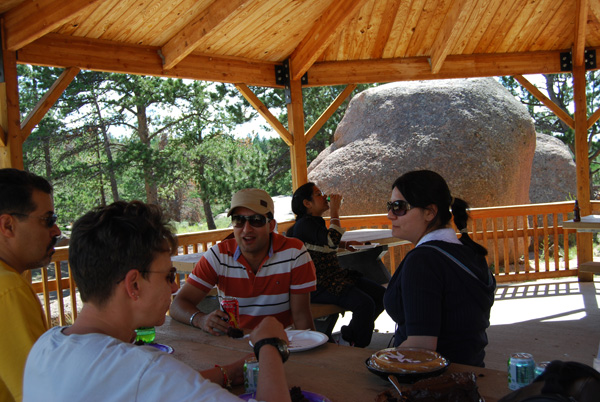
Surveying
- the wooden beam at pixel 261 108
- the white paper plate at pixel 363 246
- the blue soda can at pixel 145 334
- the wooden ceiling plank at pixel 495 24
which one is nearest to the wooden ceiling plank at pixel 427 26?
the wooden ceiling plank at pixel 495 24

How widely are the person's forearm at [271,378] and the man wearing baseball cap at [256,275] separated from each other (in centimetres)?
154

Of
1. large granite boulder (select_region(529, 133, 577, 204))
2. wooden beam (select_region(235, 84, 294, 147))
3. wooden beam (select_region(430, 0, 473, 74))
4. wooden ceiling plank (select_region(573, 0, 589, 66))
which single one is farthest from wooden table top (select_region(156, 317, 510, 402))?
large granite boulder (select_region(529, 133, 577, 204))

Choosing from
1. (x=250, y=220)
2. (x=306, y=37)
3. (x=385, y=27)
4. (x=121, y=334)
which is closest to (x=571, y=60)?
(x=385, y=27)

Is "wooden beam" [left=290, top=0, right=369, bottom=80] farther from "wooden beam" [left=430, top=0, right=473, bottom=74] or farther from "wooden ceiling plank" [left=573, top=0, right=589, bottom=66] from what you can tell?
"wooden ceiling plank" [left=573, top=0, right=589, bottom=66]

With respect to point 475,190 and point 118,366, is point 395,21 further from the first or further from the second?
point 118,366

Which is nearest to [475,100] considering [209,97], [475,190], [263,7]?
[475,190]

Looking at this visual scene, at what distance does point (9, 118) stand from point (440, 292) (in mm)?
4444

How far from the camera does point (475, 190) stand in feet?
30.1

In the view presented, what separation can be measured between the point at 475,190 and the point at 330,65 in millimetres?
3468

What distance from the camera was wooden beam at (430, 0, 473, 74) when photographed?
20.9 feet

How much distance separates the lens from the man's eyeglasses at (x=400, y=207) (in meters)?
2.45

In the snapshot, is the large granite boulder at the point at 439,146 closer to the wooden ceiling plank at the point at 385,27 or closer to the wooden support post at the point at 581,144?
the wooden support post at the point at 581,144

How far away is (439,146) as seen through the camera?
934 centimetres

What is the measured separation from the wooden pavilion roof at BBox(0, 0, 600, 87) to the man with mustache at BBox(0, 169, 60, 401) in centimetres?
285
